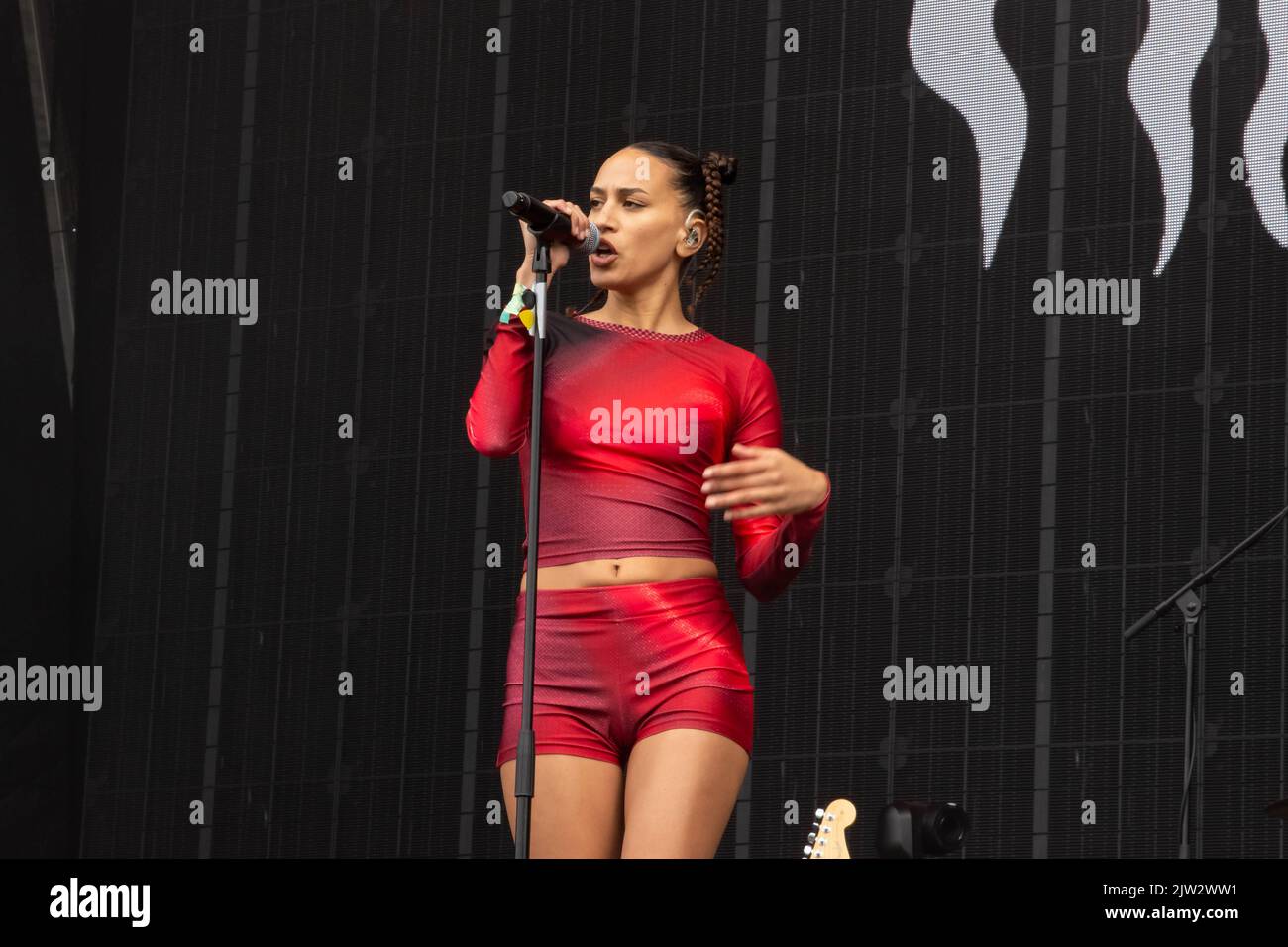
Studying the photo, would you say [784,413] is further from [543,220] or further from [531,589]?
[531,589]

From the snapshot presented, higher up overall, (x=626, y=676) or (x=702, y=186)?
(x=702, y=186)

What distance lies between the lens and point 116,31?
36.5ft

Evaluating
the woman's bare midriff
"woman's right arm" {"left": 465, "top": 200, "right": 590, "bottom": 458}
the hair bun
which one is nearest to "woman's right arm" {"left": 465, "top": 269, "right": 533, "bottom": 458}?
"woman's right arm" {"left": 465, "top": 200, "right": 590, "bottom": 458}

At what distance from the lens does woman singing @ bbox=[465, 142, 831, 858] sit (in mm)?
4609

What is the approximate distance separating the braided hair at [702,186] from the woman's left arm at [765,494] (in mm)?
291

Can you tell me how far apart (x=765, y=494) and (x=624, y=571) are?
0.33 m

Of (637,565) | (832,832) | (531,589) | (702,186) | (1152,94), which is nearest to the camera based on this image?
(531,589)

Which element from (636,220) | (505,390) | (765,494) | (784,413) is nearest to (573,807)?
(765,494)

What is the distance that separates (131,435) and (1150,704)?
461 centimetres

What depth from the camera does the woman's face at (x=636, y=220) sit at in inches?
195

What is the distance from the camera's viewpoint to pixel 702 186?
5102 mm

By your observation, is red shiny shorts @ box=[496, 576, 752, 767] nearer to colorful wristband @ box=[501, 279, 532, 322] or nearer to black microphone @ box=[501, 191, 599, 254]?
colorful wristband @ box=[501, 279, 532, 322]

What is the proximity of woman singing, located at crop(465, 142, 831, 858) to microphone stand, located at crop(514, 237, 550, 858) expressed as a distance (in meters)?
0.06

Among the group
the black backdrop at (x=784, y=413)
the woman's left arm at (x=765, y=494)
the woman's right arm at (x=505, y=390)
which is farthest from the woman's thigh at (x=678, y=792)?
the black backdrop at (x=784, y=413)
